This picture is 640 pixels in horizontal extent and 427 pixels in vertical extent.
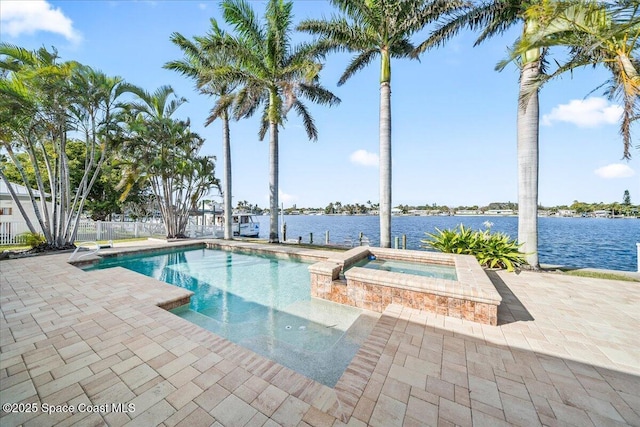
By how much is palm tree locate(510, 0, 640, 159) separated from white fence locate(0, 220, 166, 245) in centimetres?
1890

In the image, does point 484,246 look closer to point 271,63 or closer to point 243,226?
point 271,63

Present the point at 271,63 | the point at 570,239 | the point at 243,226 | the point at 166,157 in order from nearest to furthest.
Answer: the point at 271,63 → the point at 166,157 → the point at 243,226 → the point at 570,239

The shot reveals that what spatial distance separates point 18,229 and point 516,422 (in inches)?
735

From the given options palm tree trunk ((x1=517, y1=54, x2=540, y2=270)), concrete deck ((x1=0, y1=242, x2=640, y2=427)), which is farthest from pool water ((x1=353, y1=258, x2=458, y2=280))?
palm tree trunk ((x1=517, y1=54, x2=540, y2=270))

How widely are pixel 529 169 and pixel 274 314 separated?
25.2 ft

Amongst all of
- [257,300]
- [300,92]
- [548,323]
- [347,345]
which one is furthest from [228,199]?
[548,323]

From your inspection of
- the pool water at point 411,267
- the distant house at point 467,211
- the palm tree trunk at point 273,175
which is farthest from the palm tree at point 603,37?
the distant house at point 467,211

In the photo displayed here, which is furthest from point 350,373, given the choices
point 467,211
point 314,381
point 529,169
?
point 467,211

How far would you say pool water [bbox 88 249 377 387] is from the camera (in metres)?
3.31

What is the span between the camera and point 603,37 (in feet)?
12.3

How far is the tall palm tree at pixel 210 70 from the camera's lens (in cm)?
1114

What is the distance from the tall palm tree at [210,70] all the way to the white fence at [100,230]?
6558mm

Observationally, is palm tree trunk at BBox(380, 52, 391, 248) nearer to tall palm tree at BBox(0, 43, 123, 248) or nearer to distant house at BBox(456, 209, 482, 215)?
tall palm tree at BBox(0, 43, 123, 248)

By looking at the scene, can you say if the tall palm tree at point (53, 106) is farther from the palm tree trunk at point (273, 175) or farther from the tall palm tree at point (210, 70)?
the palm tree trunk at point (273, 175)
